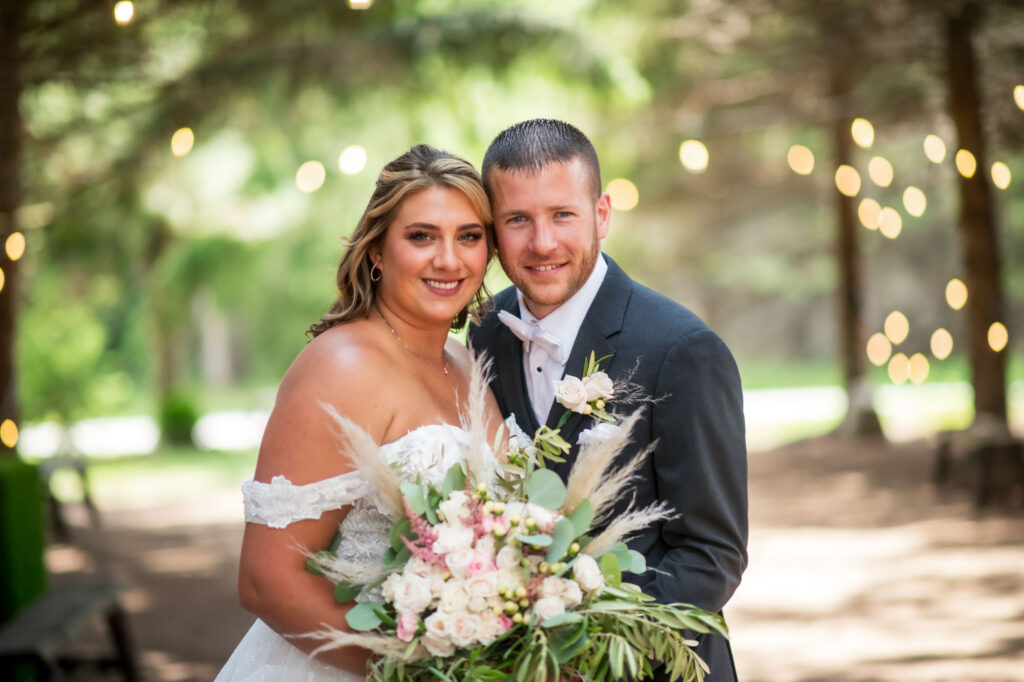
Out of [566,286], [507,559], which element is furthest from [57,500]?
[507,559]

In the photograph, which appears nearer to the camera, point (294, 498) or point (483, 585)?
point (483, 585)

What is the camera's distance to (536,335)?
296cm

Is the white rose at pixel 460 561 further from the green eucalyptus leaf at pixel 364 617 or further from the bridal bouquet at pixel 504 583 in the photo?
the green eucalyptus leaf at pixel 364 617

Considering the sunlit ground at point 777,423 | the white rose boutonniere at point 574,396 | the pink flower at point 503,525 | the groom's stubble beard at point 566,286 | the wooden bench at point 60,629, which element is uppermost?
the groom's stubble beard at point 566,286

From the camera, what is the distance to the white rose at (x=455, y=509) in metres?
2.26

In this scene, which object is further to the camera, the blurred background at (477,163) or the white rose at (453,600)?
the blurred background at (477,163)

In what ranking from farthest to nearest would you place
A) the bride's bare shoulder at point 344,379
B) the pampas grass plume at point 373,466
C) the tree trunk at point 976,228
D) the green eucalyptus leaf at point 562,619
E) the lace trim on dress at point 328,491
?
the tree trunk at point 976,228 → the bride's bare shoulder at point 344,379 → the lace trim on dress at point 328,491 → the pampas grass plume at point 373,466 → the green eucalyptus leaf at point 562,619

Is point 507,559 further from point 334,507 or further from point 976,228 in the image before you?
point 976,228

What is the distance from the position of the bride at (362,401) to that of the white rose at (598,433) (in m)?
0.32

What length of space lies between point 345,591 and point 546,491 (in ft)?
1.79

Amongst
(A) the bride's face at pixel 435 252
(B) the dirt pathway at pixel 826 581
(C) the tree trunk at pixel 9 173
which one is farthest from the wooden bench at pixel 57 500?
(A) the bride's face at pixel 435 252

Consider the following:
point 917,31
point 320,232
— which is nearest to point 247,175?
point 320,232

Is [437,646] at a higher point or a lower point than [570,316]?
lower

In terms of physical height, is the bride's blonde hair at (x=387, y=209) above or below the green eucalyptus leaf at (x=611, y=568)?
above
